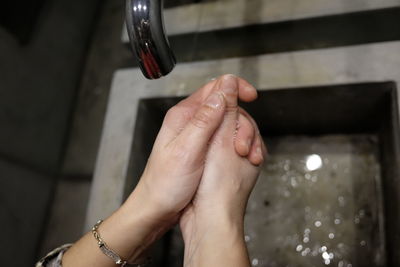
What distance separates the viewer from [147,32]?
0.45 metres

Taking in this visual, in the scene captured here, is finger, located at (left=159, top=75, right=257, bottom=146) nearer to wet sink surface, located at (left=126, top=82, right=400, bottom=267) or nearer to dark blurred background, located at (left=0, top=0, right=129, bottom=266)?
wet sink surface, located at (left=126, top=82, right=400, bottom=267)

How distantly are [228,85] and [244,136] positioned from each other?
0.09 m

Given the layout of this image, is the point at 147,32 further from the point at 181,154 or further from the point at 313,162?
the point at 313,162

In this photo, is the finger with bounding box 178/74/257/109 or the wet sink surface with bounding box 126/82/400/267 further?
the wet sink surface with bounding box 126/82/400/267

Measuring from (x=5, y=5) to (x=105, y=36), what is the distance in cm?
38

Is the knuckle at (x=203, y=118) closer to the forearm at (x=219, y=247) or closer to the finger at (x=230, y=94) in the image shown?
the finger at (x=230, y=94)

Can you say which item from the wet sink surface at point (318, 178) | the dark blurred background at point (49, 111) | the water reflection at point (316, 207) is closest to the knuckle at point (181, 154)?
the wet sink surface at point (318, 178)

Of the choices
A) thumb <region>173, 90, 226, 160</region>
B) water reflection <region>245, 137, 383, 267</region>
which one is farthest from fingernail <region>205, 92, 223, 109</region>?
water reflection <region>245, 137, 383, 267</region>

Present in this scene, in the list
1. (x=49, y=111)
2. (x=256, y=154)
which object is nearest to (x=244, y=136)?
(x=256, y=154)

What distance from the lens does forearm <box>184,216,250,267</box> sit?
54 centimetres

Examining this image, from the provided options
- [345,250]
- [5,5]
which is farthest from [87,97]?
[345,250]

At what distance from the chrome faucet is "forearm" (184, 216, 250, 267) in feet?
0.89

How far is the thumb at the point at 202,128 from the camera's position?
0.59 m

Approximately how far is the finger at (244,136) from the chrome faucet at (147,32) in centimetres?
20
